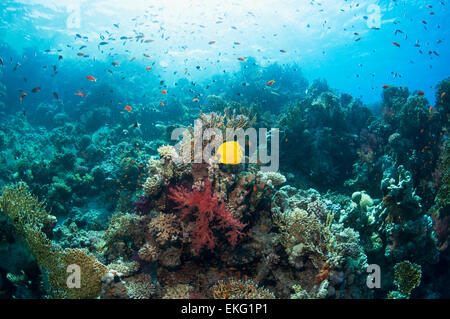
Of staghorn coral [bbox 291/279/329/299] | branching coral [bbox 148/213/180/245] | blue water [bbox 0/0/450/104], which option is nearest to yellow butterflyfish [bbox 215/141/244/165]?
branching coral [bbox 148/213/180/245]

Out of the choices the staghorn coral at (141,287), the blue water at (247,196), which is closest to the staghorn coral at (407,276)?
the blue water at (247,196)

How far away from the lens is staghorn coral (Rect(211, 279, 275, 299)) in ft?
10.6

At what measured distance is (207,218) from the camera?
3.61m

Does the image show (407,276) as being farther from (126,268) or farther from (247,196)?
(126,268)

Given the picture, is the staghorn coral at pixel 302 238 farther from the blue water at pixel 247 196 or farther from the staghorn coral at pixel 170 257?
the staghorn coral at pixel 170 257

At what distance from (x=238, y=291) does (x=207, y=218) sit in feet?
4.07

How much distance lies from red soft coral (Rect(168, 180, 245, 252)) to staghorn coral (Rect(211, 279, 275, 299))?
597mm

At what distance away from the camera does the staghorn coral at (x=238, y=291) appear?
3.23 m

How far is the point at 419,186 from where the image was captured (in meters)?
7.09

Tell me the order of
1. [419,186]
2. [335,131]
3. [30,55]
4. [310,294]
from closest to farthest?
[310,294], [419,186], [335,131], [30,55]

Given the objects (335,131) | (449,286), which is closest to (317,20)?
(335,131)

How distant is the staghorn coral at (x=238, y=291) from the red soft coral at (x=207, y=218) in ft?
1.96
